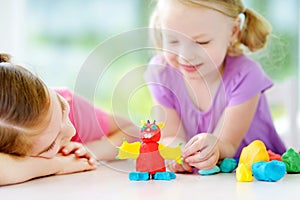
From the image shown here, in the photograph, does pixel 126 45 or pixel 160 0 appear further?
pixel 160 0

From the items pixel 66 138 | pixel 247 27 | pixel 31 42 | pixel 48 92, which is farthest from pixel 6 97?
pixel 31 42

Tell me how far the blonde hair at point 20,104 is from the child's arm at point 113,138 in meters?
0.13

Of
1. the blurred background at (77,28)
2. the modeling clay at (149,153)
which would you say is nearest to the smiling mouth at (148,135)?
the modeling clay at (149,153)

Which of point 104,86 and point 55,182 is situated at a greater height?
point 104,86

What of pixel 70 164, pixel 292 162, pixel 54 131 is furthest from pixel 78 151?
pixel 292 162

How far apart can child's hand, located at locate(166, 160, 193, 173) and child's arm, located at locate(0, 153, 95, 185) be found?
144 millimetres

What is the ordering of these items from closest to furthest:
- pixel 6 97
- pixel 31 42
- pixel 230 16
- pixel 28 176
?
pixel 6 97
pixel 28 176
pixel 230 16
pixel 31 42

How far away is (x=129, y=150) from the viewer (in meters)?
0.79

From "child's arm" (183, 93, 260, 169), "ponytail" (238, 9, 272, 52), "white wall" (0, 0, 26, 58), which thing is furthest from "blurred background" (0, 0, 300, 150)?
"child's arm" (183, 93, 260, 169)

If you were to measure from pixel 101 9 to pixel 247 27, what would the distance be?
1181 mm

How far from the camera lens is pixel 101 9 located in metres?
2.23

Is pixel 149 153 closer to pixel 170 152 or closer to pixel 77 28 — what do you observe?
pixel 170 152

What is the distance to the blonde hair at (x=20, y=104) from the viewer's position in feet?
2.35

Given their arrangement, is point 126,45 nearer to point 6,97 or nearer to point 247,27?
point 6,97
